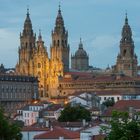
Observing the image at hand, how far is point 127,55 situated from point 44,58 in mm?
16427

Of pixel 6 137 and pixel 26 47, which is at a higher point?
pixel 26 47

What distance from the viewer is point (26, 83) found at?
137250 millimetres

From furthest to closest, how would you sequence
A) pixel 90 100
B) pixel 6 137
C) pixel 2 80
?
1. pixel 2 80
2. pixel 90 100
3. pixel 6 137

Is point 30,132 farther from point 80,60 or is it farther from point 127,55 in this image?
point 80,60

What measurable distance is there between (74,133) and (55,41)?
3779 inches

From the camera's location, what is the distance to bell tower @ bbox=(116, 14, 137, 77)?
152 meters

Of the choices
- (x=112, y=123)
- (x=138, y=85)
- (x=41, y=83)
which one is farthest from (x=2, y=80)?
(x=112, y=123)

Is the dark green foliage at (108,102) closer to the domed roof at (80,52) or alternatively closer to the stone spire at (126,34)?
the stone spire at (126,34)

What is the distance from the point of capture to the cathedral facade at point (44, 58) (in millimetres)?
147750

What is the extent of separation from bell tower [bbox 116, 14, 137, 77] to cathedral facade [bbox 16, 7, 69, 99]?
36.1 feet

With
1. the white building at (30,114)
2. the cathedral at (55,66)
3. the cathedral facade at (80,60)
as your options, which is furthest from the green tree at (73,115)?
the cathedral facade at (80,60)

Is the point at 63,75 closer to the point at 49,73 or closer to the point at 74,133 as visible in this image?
the point at 49,73

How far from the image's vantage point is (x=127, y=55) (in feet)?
503

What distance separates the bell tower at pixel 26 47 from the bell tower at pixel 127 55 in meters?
17.1
